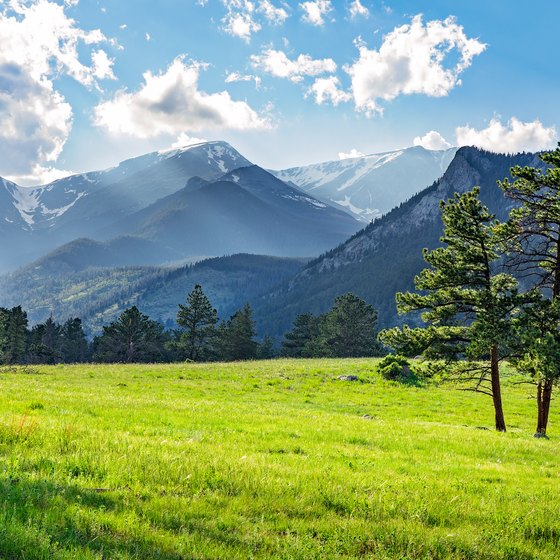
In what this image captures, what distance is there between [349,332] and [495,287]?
66.9m

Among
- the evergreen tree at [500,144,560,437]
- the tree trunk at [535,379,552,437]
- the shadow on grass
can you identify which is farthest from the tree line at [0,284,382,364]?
the shadow on grass

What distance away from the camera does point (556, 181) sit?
63.7ft

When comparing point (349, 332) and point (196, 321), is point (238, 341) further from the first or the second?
point (349, 332)

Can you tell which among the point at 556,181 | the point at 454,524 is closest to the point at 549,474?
the point at 454,524

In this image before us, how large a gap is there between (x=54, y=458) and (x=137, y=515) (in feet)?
9.06

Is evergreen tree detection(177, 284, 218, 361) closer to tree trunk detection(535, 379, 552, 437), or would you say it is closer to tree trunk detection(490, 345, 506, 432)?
tree trunk detection(490, 345, 506, 432)

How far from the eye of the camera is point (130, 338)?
76812mm

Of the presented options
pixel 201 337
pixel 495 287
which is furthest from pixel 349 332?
pixel 495 287

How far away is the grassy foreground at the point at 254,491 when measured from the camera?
527 cm

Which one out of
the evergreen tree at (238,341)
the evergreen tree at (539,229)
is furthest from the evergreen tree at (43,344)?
the evergreen tree at (539,229)

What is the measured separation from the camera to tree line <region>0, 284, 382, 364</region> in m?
78.2

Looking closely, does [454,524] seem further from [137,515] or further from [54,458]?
[54,458]

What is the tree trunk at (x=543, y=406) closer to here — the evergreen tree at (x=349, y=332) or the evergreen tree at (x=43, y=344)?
the evergreen tree at (x=349, y=332)

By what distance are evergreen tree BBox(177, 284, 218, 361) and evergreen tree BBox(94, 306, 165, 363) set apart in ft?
16.7
